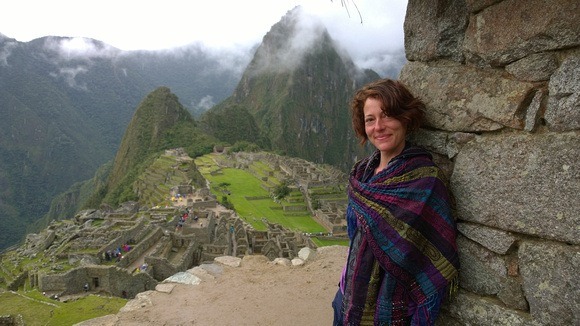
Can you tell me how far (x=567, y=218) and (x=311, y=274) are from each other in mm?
3924

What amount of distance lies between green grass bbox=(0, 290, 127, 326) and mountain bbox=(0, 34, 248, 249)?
55814 millimetres

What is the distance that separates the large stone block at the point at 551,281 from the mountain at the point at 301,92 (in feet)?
351

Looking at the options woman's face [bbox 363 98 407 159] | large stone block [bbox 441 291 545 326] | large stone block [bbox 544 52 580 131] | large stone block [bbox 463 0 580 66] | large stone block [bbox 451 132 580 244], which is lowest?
large stone block [bbox 441 291 545 326]

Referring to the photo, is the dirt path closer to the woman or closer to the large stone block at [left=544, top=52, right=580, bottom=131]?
the woman

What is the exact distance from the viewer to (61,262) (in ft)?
42.8

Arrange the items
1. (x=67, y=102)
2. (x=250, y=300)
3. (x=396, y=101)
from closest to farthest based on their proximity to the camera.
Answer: (x=396, y=101) < (x=250, y=300) < (x=67, y=102)

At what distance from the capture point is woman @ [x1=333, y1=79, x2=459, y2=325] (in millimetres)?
1868

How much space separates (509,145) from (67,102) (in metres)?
145

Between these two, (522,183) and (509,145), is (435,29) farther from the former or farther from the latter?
(522,183)

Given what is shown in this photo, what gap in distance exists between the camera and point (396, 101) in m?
2.01

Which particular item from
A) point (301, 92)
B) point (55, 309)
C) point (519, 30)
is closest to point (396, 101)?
point (519, 30)

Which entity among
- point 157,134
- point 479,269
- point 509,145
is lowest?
point 157,134

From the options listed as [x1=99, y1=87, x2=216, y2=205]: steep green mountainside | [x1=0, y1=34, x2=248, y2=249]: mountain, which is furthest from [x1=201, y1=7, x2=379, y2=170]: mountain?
[x1=99, y1=87, x2=216, y2=205]: steep green mountainside

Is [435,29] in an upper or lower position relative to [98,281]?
upper
